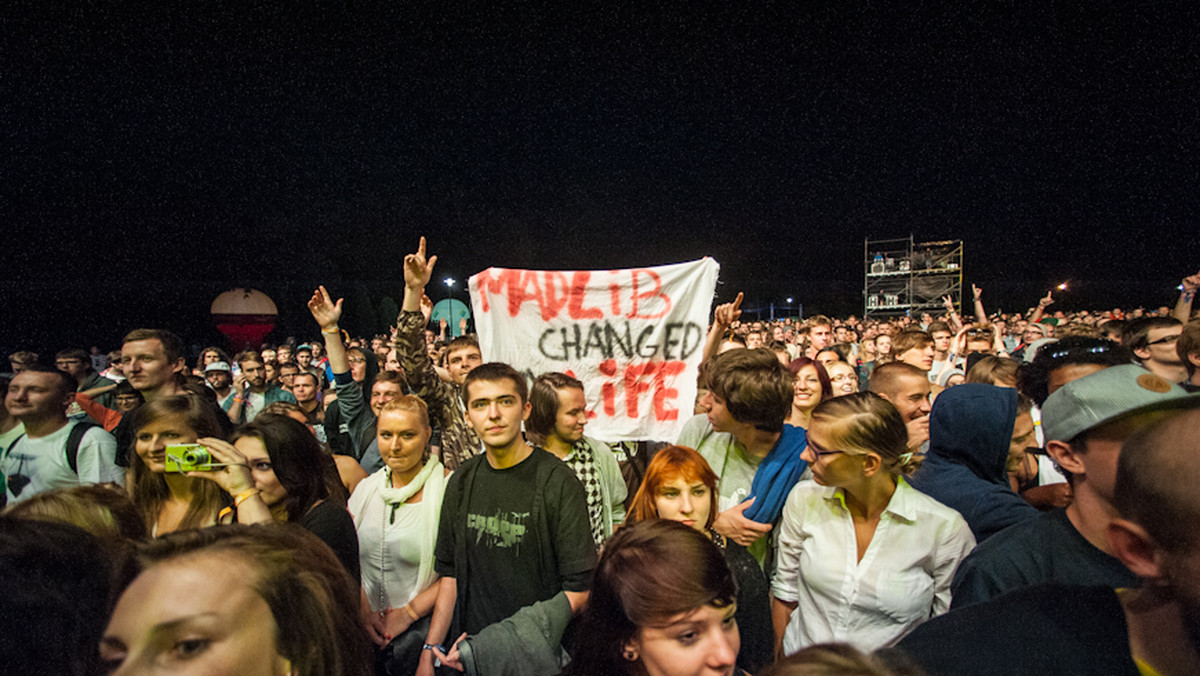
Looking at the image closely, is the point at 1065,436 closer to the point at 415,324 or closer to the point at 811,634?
the point at 811,634

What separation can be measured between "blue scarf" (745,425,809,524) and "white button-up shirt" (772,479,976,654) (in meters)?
0.31

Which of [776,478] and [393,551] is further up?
[776,478]

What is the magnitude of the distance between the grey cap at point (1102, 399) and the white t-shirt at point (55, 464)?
4471 mm

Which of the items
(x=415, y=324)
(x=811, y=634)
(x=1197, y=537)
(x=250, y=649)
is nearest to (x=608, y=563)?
(x=250, y=649)

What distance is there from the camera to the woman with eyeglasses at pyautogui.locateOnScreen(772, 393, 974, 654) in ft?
6.42

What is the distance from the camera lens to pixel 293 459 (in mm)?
2363

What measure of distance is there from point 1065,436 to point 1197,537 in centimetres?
79

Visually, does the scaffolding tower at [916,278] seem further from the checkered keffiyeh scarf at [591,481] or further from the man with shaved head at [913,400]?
the checkered keffiyeh scarf at [591,481]

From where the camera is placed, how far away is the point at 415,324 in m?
3.66

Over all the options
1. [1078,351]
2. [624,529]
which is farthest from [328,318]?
[1078,351]

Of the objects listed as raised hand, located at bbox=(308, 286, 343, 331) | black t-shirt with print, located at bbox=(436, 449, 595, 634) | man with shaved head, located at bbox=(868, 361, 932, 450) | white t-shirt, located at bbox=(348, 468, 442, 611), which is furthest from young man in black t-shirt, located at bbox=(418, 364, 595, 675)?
man with shaved head, located at bbox=(868, 361, 932, 450)

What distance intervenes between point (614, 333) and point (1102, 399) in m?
2.75

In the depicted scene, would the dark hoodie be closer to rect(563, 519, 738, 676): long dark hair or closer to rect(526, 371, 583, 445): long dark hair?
rect(563, 519, 738, 676): long dark hair

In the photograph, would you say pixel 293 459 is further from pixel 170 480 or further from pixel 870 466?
pixel 870 466
